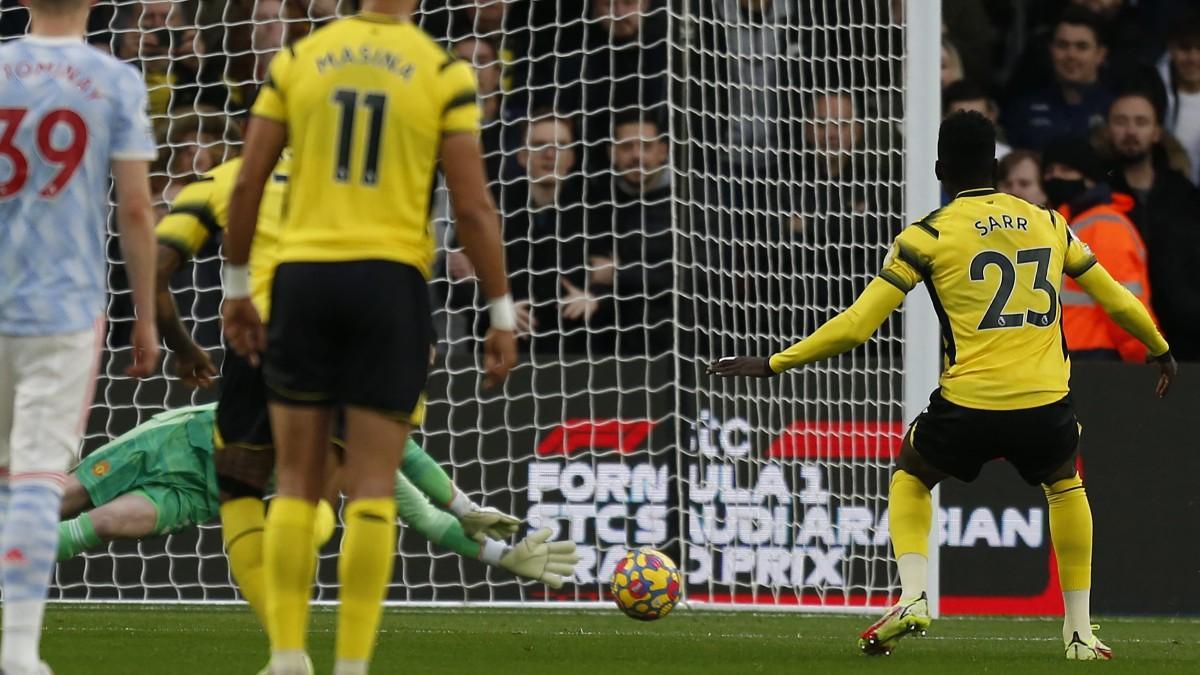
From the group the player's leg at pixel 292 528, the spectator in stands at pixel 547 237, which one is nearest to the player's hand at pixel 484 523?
the spectator in stands at pixel 547 237

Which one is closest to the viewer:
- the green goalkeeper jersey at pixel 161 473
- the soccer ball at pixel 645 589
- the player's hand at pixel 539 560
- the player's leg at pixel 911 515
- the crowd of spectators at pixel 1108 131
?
the player's leg at pixel 911 515

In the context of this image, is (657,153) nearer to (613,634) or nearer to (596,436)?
(596,436)

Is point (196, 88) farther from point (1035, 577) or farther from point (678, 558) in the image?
point (1035, 577)

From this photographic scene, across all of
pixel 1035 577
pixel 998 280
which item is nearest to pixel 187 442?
pixel 998 280

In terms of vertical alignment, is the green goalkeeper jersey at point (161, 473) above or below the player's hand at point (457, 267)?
below

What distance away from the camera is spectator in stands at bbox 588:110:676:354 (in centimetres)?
1080

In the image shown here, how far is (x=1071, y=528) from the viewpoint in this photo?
731 centimetres

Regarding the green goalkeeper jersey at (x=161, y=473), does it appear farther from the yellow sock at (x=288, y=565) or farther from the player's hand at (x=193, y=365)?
the yellow sock at (x=288, y=565)

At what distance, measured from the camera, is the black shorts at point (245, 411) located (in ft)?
19.2

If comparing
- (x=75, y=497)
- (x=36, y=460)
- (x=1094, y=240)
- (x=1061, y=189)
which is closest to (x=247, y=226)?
(x=36, y=460)

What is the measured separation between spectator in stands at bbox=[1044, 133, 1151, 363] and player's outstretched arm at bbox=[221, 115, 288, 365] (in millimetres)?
6723

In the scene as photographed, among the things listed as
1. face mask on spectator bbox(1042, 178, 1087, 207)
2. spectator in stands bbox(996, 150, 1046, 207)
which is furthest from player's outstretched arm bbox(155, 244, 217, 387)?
face mask on spectator bbox(1042, 178, 1087, 207)

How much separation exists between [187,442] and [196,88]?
305cm

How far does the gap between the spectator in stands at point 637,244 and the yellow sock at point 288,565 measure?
5.92 m
